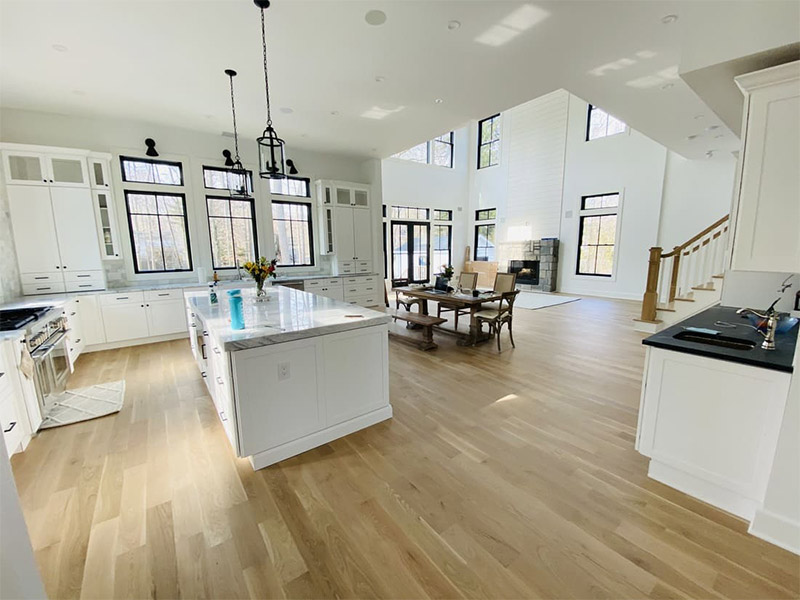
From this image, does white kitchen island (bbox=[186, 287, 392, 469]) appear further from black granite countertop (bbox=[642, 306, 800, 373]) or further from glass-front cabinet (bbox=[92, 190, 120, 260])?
glass-front cabinet (bbox=[92, 190, 120, 260])

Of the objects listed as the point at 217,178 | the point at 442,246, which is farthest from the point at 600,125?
the point at 217,178

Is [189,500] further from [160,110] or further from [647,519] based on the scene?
[160,110]

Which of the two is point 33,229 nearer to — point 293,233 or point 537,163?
point 293,233

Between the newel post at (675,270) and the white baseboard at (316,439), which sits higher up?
the newel post at (675,270)

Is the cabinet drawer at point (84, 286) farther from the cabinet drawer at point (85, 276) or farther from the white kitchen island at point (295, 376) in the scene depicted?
the white kitchen island at point (295, 376)

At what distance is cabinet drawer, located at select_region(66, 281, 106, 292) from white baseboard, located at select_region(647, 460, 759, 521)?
6707 mm

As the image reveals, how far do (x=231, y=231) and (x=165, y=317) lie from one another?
1909 millimetres

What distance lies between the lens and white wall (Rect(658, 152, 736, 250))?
694 cm

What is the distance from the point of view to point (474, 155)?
38.9 feet

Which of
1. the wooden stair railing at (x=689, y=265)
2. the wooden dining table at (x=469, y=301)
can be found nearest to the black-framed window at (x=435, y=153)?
the wooden dining table at (x=469, y=301)

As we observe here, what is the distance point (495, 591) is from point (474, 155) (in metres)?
12.5

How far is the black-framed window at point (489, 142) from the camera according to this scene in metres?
11.2

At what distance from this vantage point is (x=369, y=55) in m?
3.31

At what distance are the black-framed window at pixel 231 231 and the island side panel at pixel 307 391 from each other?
4.60m
